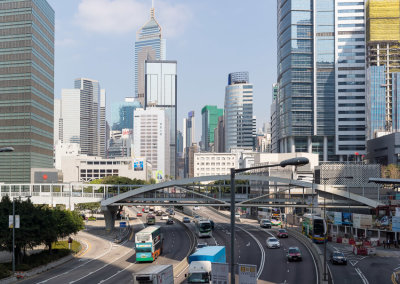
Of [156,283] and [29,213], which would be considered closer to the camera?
[156,283]

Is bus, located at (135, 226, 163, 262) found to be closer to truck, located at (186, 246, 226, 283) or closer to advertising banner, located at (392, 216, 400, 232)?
truck, located at (186, 246, 226, 283)

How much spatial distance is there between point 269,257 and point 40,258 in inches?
1140

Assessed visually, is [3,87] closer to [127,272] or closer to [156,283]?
[127,272]

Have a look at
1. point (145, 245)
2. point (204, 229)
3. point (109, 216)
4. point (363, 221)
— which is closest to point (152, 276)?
point (145, 245)

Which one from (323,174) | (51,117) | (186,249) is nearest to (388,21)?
(323,174)

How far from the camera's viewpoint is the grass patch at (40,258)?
172ft

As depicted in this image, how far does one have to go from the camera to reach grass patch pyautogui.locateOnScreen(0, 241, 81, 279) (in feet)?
→ 172

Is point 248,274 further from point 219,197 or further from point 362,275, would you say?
point 219,197

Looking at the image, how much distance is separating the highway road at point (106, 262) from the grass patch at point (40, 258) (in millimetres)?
1667

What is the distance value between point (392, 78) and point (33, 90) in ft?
449

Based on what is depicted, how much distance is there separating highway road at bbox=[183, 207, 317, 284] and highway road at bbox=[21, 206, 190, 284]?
6716mm

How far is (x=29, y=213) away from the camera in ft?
194

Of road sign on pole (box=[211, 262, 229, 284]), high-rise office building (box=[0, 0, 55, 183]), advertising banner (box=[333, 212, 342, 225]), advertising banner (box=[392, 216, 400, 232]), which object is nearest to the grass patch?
road sign on pole (box=[211, 262, 229, 284])

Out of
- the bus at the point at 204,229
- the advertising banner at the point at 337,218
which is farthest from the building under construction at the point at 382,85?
the bus at the point at 204,229
